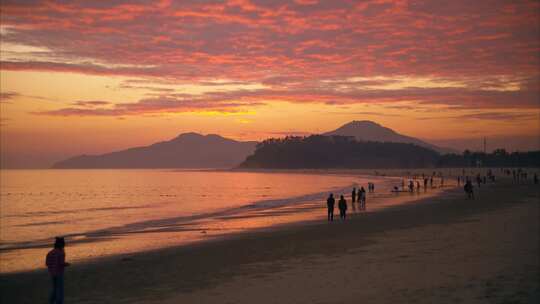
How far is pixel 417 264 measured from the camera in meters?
13.9

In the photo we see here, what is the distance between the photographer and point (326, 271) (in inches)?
535

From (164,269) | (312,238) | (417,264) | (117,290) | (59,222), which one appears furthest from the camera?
(59,222)

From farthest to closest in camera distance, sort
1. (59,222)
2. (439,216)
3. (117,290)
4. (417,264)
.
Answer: (59,222), (439,216), (417,264), (117,290)

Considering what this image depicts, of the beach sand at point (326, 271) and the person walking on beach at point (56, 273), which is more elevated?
the person walking on beach at point (56, 273)

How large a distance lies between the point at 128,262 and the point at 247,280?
19.0 feet

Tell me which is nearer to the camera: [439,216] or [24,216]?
[439,216]

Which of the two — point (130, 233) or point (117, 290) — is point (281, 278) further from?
point (130, 233)

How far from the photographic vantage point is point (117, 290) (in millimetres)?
12695

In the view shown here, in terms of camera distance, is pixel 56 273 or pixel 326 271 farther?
pixel 326 271

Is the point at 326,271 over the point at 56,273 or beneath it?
beneath

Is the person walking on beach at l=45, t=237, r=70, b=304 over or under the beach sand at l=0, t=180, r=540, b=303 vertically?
over

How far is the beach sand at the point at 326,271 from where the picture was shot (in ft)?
36.7

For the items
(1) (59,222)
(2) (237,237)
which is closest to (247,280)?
(2) (237,237)

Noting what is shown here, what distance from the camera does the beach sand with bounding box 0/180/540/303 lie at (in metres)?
11.2
